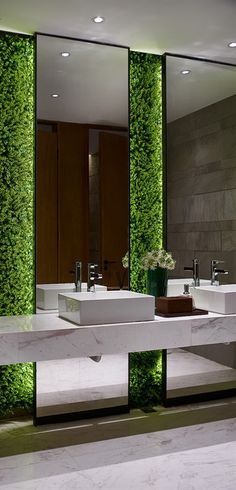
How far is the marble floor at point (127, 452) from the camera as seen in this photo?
2.74 metres

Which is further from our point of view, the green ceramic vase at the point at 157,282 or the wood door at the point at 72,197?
the green ceramic vase at the point at 157,282

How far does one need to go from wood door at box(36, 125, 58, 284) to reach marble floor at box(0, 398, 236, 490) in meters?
1.04

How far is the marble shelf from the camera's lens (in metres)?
2.86

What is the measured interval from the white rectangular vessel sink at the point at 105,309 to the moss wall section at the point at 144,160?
2.07 feet

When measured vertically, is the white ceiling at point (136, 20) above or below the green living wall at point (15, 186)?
above

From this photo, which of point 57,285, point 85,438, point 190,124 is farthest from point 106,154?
point 85,438

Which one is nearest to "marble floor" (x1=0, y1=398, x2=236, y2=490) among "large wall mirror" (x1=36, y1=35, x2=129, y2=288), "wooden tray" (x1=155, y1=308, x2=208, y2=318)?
"wooden tray" (x1=155, y1=308, x2=208, y2=318)

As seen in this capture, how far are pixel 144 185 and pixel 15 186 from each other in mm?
969

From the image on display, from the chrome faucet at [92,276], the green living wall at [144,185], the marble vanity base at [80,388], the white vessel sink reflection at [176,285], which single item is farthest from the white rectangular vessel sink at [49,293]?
the white vessel sink reflection at [176,285]

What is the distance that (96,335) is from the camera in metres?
3.01

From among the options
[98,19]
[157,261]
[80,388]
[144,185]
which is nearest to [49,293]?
[80,388]

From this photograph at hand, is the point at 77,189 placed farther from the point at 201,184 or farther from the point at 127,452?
the point at 127,452

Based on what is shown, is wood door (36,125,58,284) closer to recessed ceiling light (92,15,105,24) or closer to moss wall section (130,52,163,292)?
moss wall section (130,52,163,292)

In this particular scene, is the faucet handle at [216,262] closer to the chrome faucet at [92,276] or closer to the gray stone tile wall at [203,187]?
the gray stone tile wall at [203,187]
